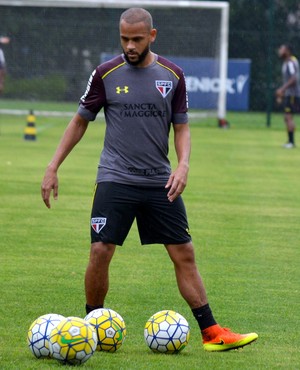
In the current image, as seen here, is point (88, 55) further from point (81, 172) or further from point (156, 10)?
point (81, 172)

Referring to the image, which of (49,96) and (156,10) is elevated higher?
(156,10)

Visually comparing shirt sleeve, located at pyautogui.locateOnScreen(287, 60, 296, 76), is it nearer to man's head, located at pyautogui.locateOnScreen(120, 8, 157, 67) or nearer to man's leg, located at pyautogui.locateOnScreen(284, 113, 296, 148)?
man's leg, located at pyautogui.locateOnScreen(284, 113, 296, 148)

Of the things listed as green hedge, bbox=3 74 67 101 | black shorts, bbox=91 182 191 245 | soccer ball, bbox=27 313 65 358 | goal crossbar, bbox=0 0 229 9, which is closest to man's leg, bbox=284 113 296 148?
goal crossbar, bbox=0 0 229 9

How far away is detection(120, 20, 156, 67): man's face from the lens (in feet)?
22.0

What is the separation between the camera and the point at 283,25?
33812mm

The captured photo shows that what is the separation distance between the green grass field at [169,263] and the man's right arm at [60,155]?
0.99 metres

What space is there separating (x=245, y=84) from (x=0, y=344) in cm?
2809

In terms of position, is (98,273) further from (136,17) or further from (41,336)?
(136,17)

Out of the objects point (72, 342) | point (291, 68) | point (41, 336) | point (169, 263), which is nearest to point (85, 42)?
point (291, 68)

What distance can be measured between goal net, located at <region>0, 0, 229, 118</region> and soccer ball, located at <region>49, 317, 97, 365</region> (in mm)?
24943

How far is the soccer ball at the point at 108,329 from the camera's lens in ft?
22.1

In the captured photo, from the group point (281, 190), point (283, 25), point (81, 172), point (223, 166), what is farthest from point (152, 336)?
point (283, 25)

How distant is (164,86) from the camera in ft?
22.6

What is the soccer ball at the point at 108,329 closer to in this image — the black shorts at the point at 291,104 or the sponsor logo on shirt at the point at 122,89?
the sponsor logo on shirt at the point at 122,89
